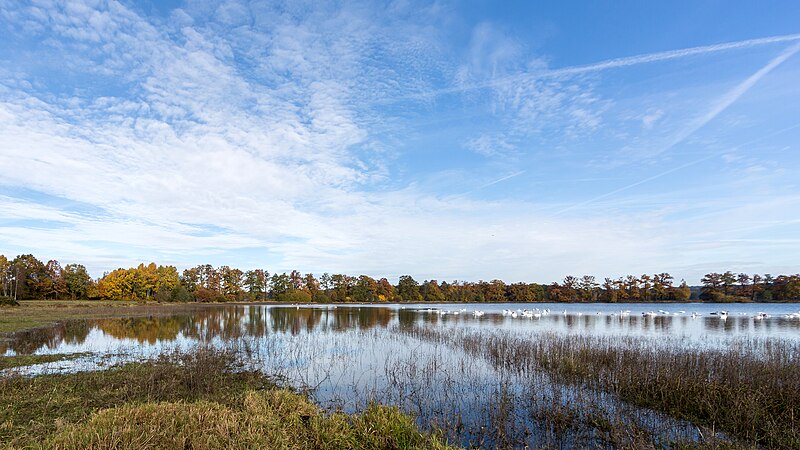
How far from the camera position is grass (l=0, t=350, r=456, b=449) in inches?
257

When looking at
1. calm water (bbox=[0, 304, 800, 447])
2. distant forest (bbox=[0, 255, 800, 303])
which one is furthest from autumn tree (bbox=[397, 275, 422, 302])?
calm water (bbox=[0, 304, 800, 447])

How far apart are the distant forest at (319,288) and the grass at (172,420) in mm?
76542

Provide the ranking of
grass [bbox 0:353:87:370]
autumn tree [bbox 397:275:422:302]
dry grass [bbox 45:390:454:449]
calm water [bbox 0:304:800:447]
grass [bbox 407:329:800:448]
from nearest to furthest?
1. dry grass [bbox 45:390:454:449]
2. grass [bbox 407:329:800:448]
3. calm water [bbox 0:304:800:447]
4. grass [bbox 0:353:87:370]
5. autumn tree [bbox 397:275:422:302]

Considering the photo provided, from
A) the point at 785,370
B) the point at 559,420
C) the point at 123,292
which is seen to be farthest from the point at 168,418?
the point at 123,292

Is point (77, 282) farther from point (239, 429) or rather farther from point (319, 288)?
point (239, 429)

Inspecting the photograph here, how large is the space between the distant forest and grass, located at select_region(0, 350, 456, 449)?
7654 cm

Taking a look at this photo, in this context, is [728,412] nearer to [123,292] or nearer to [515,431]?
[515,431]

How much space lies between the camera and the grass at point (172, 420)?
653 centimetres

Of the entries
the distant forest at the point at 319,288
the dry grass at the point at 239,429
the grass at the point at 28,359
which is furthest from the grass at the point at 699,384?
the distant forest at the point at 319,288

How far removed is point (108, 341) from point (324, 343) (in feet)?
40.9

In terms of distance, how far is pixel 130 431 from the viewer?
6.47m

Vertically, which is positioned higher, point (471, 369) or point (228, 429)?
point (228, 429)

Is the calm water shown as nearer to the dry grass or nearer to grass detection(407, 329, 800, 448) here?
grass detection(407, 329, 800, 448)

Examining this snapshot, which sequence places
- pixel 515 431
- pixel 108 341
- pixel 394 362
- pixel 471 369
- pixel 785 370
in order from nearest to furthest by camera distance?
pixel 515 431
pixel 785 370
pixel 471 369
pixel 394 362
pixel 108 341
